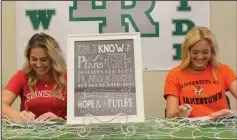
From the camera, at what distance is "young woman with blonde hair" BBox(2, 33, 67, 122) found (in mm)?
1935

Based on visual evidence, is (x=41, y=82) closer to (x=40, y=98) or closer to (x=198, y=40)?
(x=40, y=98)

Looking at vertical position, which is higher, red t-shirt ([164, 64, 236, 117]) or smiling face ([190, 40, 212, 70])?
smiling face ([190, 40, 212, 70])

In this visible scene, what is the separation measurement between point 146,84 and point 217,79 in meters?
0.78

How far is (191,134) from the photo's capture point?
1.21 m

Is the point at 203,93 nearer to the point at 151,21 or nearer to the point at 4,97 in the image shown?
the point at 151,21

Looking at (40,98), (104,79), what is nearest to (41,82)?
(40,98)

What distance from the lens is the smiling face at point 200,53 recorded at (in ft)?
6.43

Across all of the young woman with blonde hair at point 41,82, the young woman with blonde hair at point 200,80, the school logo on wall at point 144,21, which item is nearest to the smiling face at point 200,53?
the young woman with blonde hair at point 200,80

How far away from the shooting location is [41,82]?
2.00 meters

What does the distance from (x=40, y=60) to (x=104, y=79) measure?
2.30 feet

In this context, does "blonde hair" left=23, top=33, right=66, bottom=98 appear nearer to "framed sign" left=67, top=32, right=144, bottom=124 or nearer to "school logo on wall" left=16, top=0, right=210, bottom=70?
"framed sign" left=67, top=32, right=144, bottom=124

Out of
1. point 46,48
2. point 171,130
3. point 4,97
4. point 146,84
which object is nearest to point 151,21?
point 146,84

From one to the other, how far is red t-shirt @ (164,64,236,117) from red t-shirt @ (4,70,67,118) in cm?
62

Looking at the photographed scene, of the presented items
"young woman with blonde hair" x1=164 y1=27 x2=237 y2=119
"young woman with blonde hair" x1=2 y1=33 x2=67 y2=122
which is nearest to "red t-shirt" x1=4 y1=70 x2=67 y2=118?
"young woman with blonde hair" x1=2 y1=33 x2=67 y2=122
